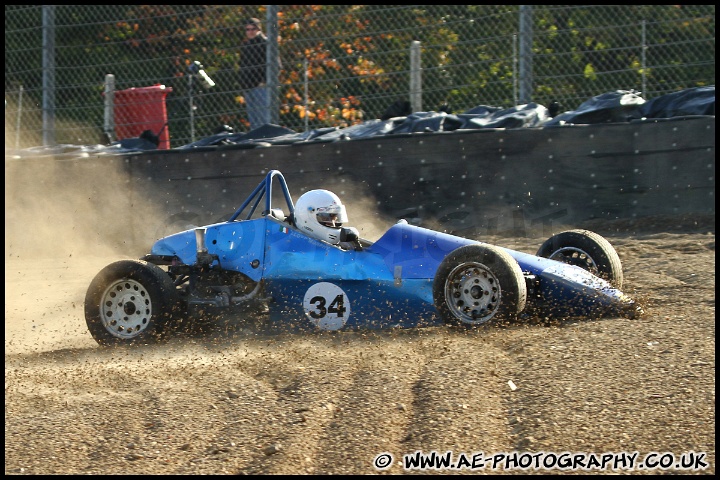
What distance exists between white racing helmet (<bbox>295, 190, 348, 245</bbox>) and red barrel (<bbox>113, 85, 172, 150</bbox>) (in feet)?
17.6

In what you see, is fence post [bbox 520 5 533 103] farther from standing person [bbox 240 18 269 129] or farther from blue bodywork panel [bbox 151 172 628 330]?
blue bodywork panel [bbox 151 172 628 330]

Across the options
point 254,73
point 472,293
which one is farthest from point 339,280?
point 254,73

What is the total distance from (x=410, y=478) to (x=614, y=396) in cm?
119

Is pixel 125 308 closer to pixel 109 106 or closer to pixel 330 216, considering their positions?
pixel 330 216

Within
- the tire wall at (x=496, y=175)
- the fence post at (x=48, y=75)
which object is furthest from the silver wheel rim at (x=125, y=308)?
the fence post at (x=48, y=75)

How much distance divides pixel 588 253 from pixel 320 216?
1771mm

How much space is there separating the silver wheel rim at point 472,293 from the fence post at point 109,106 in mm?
6718

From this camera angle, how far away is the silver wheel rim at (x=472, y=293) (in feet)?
19.7

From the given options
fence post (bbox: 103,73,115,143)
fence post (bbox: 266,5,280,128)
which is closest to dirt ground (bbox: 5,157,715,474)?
fence post (bbox: 266,5,280,128)

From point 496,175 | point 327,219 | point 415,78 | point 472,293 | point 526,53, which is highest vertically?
point 526,53

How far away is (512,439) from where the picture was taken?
3.98 m

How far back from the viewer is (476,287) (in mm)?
6070

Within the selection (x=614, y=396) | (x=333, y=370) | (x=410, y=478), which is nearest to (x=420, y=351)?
(x=333, y=370)

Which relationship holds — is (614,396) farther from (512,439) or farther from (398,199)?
(398,199)
